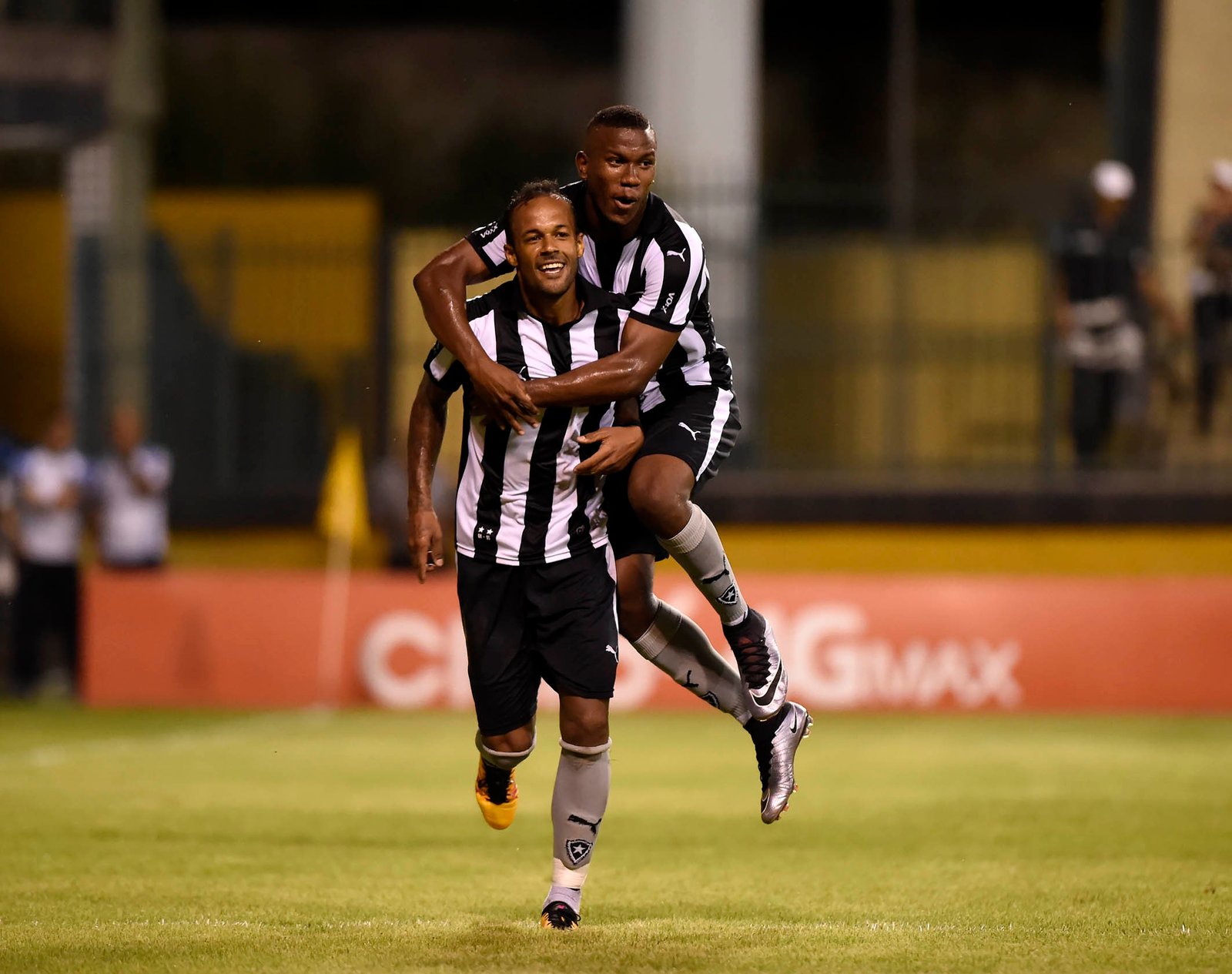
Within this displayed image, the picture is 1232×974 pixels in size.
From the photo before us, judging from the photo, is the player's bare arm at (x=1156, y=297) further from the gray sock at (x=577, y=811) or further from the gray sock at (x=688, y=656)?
the gray sock at (x=577, y=811)

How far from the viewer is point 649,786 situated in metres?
11.0

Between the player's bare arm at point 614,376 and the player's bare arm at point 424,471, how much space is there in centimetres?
40

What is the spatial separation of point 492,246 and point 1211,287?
10.8 metres

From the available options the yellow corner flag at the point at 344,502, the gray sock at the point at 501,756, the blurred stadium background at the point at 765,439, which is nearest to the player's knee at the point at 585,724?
the gray sock at the point at 501,756

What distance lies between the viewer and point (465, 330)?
632 cm

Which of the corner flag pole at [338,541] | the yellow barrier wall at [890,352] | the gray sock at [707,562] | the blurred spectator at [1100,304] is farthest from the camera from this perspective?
the yellow barrier wall at [890,352]

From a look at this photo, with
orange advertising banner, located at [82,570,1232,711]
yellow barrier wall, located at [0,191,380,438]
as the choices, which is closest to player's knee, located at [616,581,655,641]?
orange advertising banner, located at [82,570,1232,711]

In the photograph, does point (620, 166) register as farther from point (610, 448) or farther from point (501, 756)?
point (501, 756)

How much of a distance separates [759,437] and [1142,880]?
30.5 feet

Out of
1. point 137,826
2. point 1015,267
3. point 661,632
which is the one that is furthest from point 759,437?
point 661,632

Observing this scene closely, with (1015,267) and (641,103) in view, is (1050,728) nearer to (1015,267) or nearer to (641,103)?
(1015,267)

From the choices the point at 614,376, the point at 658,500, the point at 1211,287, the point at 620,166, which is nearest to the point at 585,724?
the point at 658,500

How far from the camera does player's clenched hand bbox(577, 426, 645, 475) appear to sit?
6.38 m

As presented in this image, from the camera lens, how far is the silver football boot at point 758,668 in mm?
7090
